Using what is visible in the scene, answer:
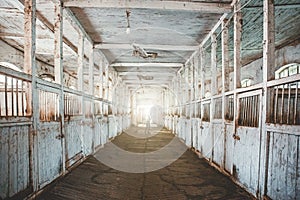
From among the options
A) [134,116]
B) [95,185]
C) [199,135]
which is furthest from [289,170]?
[134,116]

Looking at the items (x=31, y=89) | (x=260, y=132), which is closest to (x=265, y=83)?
(x=260, y=132)

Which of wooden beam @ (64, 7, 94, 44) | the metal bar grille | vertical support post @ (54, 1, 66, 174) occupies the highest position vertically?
wooden beam @ (64, 7, 94, 44)


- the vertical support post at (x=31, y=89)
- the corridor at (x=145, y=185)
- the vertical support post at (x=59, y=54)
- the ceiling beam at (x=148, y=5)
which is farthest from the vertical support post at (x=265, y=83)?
the vertical support post at (x=59, y=54)

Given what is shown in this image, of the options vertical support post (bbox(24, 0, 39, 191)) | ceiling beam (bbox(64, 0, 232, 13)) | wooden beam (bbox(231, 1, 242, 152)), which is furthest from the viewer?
ceiling beam (bbox(64, 0, 232, 13))

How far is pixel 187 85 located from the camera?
9.62 metres

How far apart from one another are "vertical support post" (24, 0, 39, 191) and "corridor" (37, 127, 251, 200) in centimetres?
44

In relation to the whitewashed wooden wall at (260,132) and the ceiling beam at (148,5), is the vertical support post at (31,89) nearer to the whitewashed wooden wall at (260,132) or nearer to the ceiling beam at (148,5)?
the ceiling beam at (148,5)

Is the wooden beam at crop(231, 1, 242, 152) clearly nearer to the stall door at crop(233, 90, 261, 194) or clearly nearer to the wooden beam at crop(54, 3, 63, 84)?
the stall door at crop(233, 90, 261, 194)

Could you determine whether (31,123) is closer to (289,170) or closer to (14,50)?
(289,170)

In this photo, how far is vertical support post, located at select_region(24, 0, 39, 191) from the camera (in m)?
3.24

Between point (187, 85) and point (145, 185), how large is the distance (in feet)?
20.3

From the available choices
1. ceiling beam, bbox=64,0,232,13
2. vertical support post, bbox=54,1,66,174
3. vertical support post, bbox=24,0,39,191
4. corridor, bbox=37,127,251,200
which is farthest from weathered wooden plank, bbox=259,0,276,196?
vertical support post, bbox=54,1,66,174

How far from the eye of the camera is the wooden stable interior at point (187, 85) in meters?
2.93

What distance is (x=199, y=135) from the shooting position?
702 centimetres
